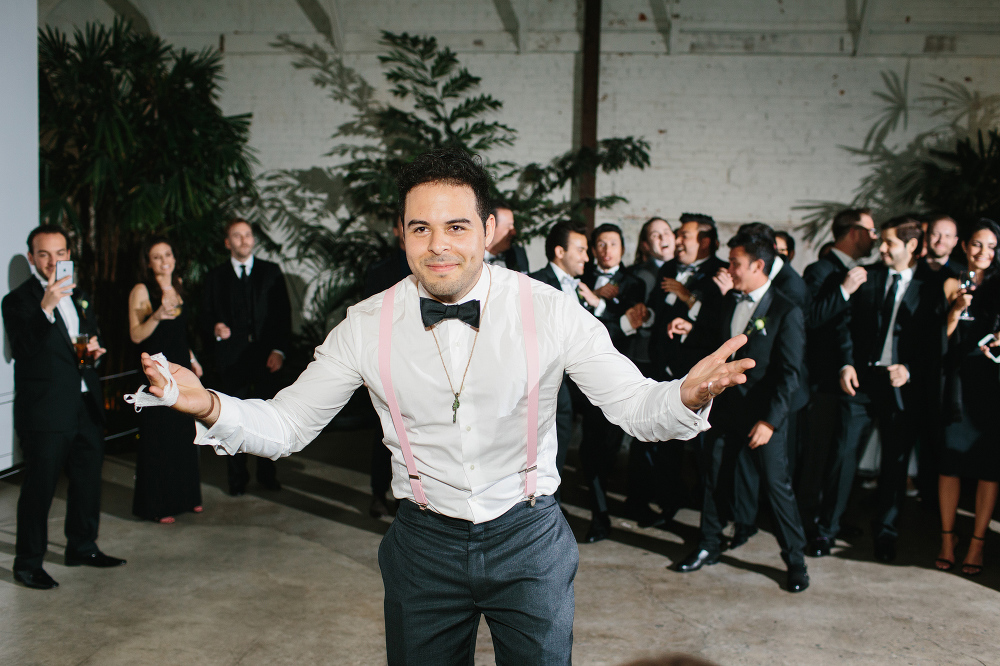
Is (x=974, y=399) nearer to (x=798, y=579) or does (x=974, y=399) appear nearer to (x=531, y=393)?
(x=798, y=579)

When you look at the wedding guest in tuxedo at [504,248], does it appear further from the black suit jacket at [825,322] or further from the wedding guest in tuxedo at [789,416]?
the black suit jacket at [825,322]

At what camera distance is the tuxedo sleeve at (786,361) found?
3.24m

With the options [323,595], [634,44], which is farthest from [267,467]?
[634,44]

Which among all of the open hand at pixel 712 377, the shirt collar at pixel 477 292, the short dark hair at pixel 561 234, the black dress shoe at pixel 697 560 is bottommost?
the black dress shoe at pixel 697 560

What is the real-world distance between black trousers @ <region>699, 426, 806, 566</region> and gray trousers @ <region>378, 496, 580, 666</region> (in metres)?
2.00

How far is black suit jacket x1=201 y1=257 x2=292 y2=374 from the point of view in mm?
4539

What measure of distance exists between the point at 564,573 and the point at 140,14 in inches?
314

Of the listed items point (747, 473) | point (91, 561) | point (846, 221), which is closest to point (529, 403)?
point (747, 473)

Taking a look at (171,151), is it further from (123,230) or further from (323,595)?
(323,595)

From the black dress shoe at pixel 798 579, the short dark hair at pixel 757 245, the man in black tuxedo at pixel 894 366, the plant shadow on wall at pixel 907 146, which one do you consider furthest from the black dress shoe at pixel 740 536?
the plant shadow on wall at pixel 907 146

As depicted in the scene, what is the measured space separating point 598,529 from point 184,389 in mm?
2833

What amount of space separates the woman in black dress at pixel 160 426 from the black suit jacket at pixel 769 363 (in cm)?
271

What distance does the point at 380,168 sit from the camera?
7211 mm

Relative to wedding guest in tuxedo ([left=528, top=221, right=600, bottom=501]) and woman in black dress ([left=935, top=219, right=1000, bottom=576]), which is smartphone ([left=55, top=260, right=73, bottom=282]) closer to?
wedding guest in tuxedo ([left=528, top=221, right=600, bottom=501])
